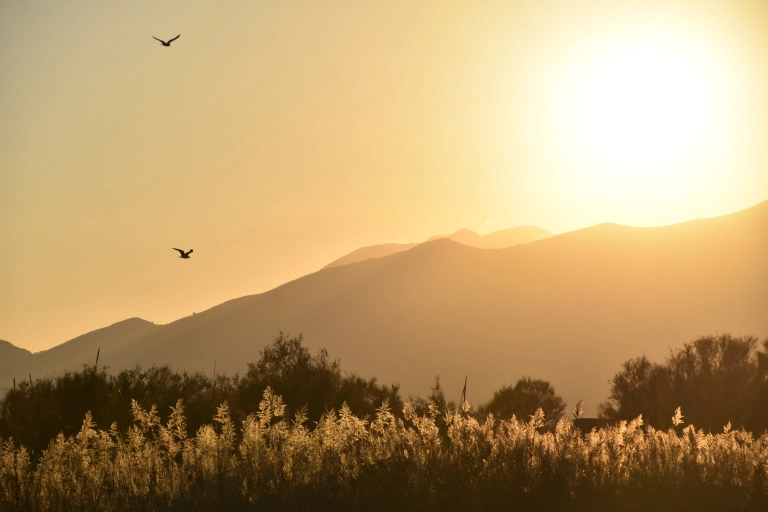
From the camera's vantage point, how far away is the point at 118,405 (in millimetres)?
25828

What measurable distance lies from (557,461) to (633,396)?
3999 centimetres

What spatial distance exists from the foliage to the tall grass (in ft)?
102

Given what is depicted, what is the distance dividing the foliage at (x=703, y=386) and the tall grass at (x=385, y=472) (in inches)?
1224

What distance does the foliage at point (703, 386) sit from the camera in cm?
4147

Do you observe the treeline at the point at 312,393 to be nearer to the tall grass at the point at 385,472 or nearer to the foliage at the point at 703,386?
the foliage at the point at 703,386

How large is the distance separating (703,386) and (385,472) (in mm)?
39583

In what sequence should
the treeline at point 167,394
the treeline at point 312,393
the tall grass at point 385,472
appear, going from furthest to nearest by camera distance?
the treeline at point 312,393 → the treeline at point 167,394 → the tall grass at point 385,472

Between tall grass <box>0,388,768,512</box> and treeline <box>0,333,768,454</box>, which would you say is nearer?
tall grass <box>0,388,768,512</box>

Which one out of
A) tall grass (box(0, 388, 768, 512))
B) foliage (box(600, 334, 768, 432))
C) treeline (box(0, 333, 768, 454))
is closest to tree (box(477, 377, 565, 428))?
treeline (box(0, 333, 768, 454))

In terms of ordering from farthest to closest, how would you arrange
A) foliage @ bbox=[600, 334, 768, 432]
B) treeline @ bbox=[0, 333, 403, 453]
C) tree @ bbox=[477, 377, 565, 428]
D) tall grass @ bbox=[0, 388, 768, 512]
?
tree @ bbox=[477, 377, 565, 428] < foliage @ bbox=[600, 334, 768, 432] < treeline @ bbox=[0, 333, 403, 453] < tall grass @ bbox=[0, 388, 768, 512]

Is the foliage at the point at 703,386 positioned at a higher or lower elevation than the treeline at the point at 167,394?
lower

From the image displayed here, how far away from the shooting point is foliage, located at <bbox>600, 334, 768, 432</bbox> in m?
41.5

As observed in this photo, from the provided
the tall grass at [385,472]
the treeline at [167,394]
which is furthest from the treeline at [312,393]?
the tall grass at [385,472]

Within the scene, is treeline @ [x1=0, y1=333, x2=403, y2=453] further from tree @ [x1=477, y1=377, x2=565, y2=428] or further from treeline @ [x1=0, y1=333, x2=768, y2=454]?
tree @ [x1=477, y1=377, x2=565, y2=428]
